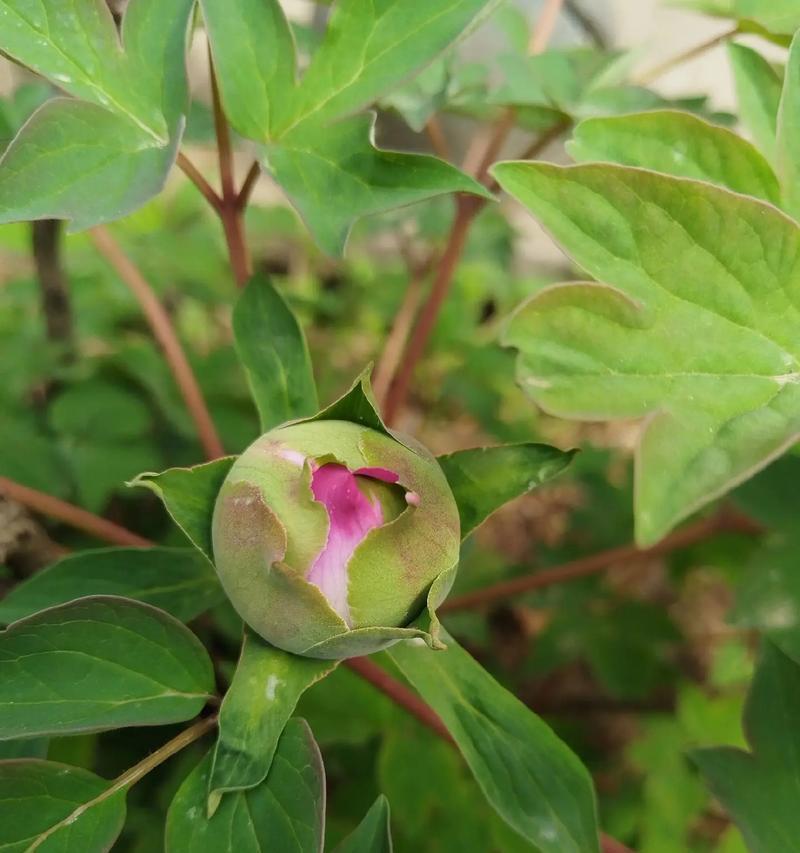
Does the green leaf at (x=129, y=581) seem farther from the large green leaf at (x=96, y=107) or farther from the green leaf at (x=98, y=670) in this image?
the large green leaf at (x=96, y=107)

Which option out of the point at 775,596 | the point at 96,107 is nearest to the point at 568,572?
→ the point at 775,596

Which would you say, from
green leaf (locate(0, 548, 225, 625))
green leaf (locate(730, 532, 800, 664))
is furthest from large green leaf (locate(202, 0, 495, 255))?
green leaf (locate(730, 532, 800, 664))

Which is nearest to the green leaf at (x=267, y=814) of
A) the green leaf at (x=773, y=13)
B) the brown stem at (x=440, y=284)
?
the brown stem at (x=440, y=284)

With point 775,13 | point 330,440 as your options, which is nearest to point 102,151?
point 330,440

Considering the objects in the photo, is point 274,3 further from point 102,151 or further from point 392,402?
point 392,402

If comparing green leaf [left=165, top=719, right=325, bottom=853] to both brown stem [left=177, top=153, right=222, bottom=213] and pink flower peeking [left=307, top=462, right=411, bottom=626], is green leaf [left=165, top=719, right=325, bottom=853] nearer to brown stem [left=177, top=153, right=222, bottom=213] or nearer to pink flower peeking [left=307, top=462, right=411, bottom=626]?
pink flower peeking [left=307, top=462, right=411, bottom=626]

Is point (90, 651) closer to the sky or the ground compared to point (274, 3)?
closer to the ground
